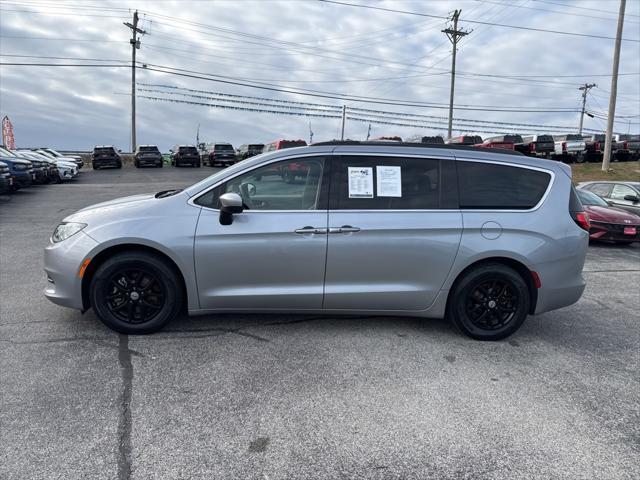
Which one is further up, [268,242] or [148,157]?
[148,157]

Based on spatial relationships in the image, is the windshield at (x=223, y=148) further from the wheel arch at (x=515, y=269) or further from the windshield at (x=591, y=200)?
the wheel arch at (x=515, y=269)

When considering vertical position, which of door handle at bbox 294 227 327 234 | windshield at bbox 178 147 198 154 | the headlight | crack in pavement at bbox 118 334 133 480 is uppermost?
windshield at bbox 178 147 198 154

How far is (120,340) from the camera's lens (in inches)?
164

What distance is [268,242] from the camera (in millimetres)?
4137

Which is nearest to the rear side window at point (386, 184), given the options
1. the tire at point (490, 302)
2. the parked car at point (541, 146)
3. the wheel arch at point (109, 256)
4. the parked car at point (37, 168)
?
the tire at point (490, 302)

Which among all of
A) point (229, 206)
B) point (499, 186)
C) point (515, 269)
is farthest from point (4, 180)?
point (515, 269)

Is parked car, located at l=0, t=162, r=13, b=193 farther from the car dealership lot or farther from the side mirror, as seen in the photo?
the side mirror

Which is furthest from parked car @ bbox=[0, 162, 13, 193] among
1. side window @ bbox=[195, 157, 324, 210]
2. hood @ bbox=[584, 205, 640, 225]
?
hood @ bbox=[584, 205, 640, 225]

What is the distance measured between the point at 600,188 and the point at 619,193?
658 mm

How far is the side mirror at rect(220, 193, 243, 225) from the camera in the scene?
158 inches

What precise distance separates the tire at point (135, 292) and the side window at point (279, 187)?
70 centimetres

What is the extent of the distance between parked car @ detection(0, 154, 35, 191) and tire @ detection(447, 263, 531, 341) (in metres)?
17.5

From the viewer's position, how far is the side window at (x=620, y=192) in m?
12.6

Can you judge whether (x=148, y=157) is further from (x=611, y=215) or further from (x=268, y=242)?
(x=268, y=242)
